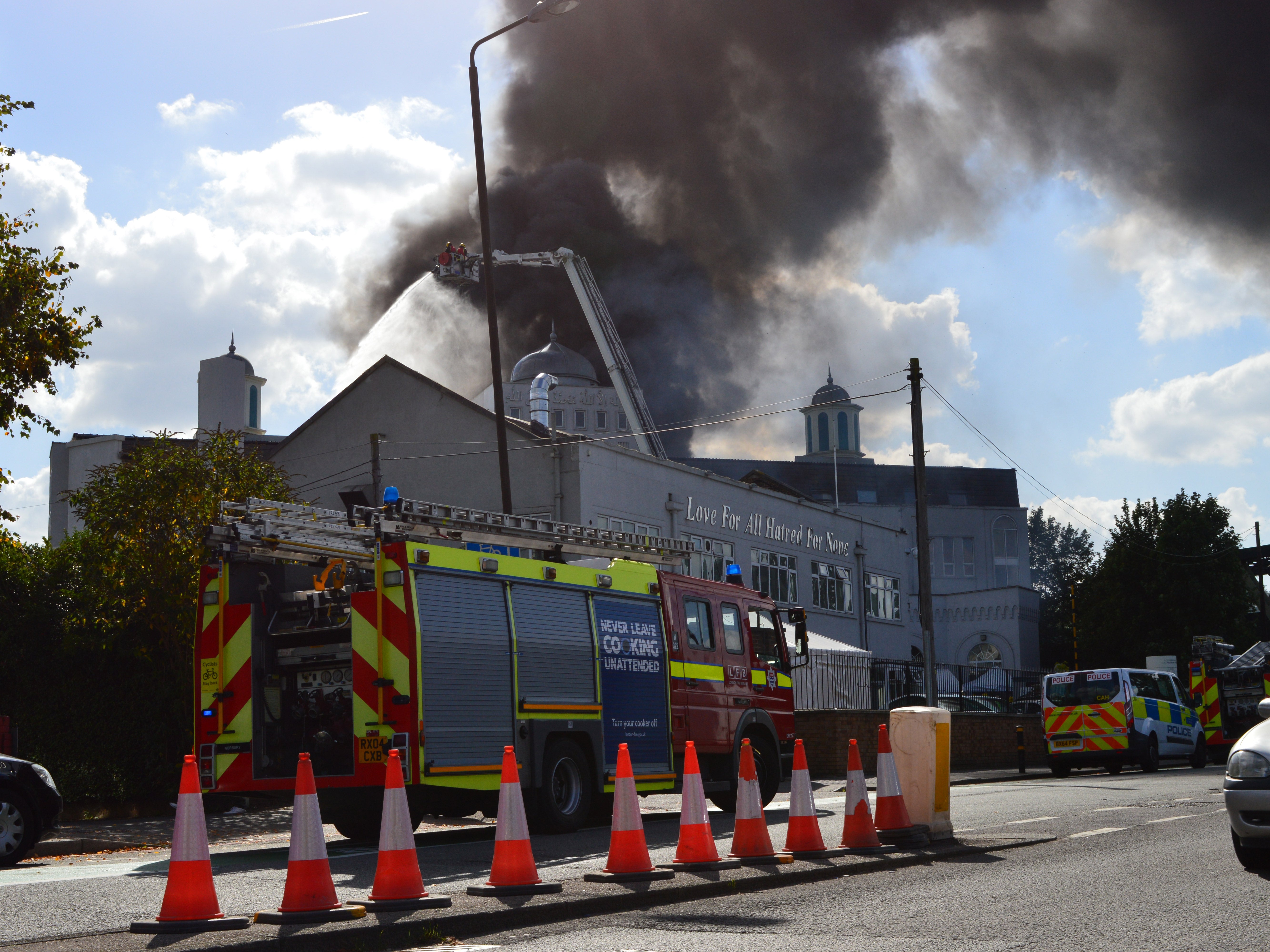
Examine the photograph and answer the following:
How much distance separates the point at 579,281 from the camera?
5475cm

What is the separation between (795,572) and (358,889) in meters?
34.3

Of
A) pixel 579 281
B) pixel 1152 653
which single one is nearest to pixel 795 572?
pixel 579 281

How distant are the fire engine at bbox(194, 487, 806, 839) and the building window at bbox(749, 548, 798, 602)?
84.7ft

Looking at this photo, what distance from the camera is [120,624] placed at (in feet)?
59.1

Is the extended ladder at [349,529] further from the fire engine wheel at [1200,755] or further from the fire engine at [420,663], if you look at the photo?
the fire engine wheel at [1200,755]

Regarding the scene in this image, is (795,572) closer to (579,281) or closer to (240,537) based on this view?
(579,281)

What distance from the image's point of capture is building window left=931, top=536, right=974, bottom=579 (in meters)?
83.9

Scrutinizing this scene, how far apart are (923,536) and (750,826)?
17.8 metres

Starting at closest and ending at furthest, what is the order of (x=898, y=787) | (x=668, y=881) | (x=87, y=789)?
1. (x=668, y=881)
2. (x=898, y=787)
3. (x=87, y=789)

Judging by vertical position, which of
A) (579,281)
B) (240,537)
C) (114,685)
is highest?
(579,281)

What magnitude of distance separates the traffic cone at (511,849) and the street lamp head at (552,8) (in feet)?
45.3

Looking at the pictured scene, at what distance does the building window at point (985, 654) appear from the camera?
6825cm

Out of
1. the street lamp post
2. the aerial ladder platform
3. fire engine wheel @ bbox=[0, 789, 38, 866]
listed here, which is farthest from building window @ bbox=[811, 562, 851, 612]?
fire engine wheel @ bbox=[0, 789, 38, 866]

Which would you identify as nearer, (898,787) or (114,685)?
(898,787)
